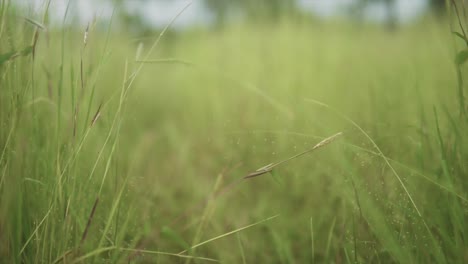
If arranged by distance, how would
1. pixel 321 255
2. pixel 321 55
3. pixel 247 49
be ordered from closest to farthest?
pixel 321 255
pixel 321 55
pixel 247 49

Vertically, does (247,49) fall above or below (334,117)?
above

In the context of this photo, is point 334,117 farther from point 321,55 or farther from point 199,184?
point 321,55

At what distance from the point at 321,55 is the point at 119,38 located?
162 cm

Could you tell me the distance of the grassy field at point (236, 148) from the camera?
0.65 meters

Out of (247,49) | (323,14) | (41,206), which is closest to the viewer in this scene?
(41,206)

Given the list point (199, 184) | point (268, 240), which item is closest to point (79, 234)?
point (268, 240)

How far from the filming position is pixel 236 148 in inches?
67.0

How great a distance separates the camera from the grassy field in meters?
0.65

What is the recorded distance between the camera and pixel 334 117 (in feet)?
5.67

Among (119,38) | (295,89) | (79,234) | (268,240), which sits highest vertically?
(119,38)

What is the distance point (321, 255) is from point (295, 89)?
1.40 meters

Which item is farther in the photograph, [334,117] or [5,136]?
[334,117]

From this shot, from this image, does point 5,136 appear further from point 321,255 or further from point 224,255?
point 321,255

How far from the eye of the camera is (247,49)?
2.87 meters
